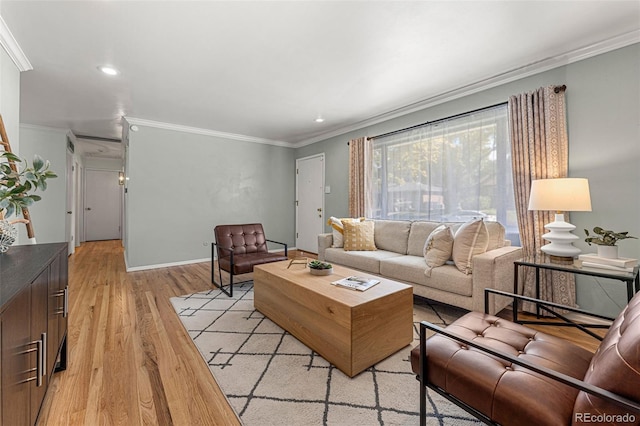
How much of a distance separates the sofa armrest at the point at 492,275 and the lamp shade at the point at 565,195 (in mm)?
538

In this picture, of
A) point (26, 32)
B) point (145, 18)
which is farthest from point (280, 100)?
point (26, 32)

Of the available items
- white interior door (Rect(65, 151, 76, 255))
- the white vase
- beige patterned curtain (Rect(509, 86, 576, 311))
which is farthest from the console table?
white interior door (Rect(65, 151, 76, 255))

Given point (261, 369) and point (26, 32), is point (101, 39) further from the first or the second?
point (261, 369)

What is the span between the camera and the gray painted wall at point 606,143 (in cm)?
227

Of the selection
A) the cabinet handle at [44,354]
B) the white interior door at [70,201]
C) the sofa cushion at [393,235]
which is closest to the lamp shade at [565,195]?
the sofa cushion at [393,235]

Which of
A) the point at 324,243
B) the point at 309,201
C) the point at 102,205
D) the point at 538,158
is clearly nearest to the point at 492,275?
the point at 538,158

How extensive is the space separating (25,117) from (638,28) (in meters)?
7.32

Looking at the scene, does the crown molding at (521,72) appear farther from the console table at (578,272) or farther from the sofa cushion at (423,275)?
the sofa cushion at (423,275)

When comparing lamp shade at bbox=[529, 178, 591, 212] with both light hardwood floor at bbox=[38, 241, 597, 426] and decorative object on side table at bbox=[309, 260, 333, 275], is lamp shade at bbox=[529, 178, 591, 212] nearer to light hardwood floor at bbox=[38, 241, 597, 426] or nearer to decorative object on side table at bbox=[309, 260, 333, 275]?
light hardwood floor at bbox=[38, 241, 597, 426]

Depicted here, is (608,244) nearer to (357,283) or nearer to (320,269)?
(357,283)

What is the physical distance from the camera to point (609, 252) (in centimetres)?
208

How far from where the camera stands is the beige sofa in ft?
7.80

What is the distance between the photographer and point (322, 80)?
3.07 m

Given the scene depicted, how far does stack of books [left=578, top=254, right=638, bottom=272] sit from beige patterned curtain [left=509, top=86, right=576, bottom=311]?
0.50 meters
